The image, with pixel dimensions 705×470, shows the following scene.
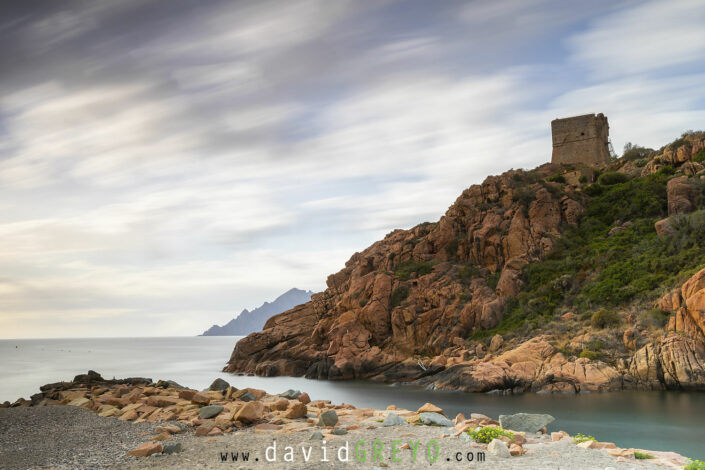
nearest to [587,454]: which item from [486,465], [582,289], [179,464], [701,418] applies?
[486,465]

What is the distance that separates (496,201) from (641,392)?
27.8 metres

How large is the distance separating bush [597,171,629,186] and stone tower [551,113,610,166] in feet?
39.8

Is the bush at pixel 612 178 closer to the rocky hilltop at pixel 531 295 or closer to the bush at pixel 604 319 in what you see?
the rocky hilltop at pixel 531 295

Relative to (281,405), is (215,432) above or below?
below

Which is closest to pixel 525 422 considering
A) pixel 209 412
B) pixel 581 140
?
pixel 209 412

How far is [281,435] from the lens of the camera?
1645cm

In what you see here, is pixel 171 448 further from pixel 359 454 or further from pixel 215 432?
pixel 359 454

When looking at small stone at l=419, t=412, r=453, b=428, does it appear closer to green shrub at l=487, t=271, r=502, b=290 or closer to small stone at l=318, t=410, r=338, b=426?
small stone at l=318, t=410, r=338, b=426

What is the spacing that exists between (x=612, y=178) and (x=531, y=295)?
910 inches

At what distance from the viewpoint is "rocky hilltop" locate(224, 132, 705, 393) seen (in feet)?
107

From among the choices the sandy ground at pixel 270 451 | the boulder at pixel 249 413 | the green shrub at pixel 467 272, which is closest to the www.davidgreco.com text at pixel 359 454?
the sandy ground at pixel 270 451

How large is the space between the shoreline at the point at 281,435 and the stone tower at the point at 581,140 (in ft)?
200

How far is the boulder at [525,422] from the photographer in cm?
1705

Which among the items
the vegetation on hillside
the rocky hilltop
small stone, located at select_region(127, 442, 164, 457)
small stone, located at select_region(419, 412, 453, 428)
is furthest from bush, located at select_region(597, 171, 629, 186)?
small stone, located at select_region(127, 442, 164, 457)
